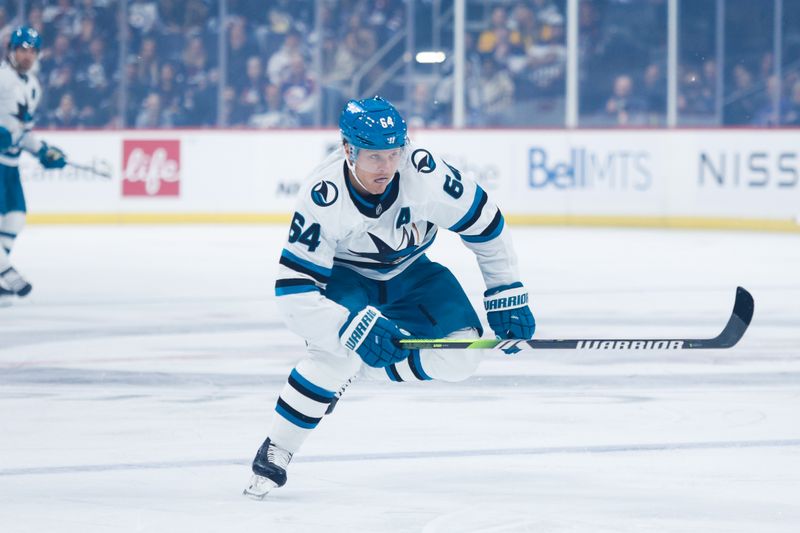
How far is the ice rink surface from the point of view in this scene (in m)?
3.34

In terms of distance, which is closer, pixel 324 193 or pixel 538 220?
pixel 324 193

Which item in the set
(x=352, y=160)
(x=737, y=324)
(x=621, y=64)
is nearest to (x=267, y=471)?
(x=352, y=160)

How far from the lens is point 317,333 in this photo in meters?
3.48

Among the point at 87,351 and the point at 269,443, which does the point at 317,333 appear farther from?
the point at 87,351

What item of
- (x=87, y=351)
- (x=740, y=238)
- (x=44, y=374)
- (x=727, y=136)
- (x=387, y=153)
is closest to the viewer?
(x=387, y=153)

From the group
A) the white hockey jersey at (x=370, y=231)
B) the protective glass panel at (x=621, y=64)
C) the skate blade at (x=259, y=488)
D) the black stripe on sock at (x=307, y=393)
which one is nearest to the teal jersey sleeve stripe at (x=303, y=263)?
the white hockey jersey at (x=370, y=231)

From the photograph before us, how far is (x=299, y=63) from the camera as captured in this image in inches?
579

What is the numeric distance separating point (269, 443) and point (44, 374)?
2205 millimetres

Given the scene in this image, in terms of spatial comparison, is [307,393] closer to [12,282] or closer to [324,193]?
[324,193]

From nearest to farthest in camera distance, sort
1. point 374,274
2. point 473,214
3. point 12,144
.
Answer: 1. point 473,214
2. point 374,274
3. point 12,144

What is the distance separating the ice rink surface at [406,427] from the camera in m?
3.34

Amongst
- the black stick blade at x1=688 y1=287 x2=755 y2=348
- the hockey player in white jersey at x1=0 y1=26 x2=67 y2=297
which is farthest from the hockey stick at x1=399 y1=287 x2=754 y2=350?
the hockey player in white jersey at x1=0 y1=26 x2=67 y2=297

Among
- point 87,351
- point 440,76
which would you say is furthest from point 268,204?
point 87,351

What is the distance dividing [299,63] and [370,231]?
11.3 meters
